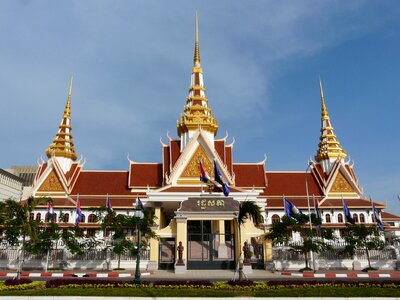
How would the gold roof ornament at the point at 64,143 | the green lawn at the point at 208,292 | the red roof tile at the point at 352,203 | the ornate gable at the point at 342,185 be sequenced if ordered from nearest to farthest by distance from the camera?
the green lawn at the point at 208,292 < the red roof tile at the point at 352,203 < the ornate gable at the point at 342,185 < the gold roof ornament at the point at 64,143

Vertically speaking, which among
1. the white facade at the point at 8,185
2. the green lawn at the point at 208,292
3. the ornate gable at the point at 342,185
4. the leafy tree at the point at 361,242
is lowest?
the green lawn at the point at 208,292

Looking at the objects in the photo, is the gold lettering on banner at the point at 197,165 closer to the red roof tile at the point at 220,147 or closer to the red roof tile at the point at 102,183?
the red roof tile at the point at 220,147

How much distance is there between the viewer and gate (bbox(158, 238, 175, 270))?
24797 mm

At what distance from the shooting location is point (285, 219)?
2547 cm

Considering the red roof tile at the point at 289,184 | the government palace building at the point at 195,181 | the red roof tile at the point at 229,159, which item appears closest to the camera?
the government palace building at the point at 195,181

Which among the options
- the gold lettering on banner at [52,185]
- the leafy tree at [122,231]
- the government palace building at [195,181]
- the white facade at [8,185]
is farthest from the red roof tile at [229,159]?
the white facade at [8,185]

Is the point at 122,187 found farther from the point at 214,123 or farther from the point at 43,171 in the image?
the point at 214,123

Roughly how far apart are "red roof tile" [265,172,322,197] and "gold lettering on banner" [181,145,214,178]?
7.62 meters

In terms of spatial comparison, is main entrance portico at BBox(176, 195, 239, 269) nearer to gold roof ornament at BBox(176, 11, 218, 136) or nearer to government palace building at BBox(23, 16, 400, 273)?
government palace building at BBox(23, 16, 400, 273)

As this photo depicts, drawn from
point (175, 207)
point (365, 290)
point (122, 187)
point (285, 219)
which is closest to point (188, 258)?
point (285, 219)

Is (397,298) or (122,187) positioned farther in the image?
(122,187)

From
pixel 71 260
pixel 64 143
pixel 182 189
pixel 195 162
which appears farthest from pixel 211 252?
pixel 64 143

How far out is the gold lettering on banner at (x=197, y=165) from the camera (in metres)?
36.2

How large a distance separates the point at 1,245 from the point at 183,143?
66.9 feet
